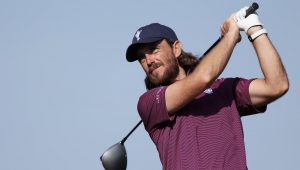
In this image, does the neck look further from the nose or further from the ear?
the nose

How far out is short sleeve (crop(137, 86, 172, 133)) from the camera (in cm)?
601

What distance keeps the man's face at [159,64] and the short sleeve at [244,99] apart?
2.09 ft

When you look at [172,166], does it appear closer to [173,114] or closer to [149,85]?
[173,114]

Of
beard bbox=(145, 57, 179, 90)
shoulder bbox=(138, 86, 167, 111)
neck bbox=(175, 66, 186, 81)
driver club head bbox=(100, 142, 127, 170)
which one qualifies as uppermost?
beard bbox=(145, 57, 179, 90)

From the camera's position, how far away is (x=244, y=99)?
6141mm

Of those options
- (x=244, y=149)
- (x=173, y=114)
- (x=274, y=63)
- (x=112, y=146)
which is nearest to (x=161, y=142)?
(x=173, y=114)

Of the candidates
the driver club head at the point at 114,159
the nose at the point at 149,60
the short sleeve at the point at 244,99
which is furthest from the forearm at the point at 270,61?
the driver club head at the point at 114,159

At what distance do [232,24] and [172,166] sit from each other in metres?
1.37

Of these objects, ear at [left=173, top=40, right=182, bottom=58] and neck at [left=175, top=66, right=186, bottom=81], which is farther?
ear at [left=173, top=40, right=182, bottom=58]

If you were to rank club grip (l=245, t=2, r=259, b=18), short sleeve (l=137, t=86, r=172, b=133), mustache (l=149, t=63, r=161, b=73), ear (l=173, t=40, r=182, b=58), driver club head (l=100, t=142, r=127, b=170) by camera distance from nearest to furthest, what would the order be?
club grip (l=245, t=2, r=259, b=18), short sleeve (l=137, t=86, r=172, b=133), mustache (l=149, t=63, r=161, b=73), ear (l=173, t=40, r=182, b=58), driver club head (l=100, t=142, r=127, b=170)

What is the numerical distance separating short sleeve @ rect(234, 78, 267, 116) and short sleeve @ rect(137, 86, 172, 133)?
69 cm

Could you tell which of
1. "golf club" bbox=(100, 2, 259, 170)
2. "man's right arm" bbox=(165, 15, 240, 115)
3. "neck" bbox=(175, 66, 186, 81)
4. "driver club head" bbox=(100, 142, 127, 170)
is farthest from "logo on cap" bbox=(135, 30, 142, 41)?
"driver club head" bbox=(100, 142, 127, 170)

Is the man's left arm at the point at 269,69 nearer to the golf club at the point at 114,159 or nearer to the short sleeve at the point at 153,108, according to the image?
the short sleeve at the point at 153,108

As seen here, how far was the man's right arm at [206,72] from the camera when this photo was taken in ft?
18.3
